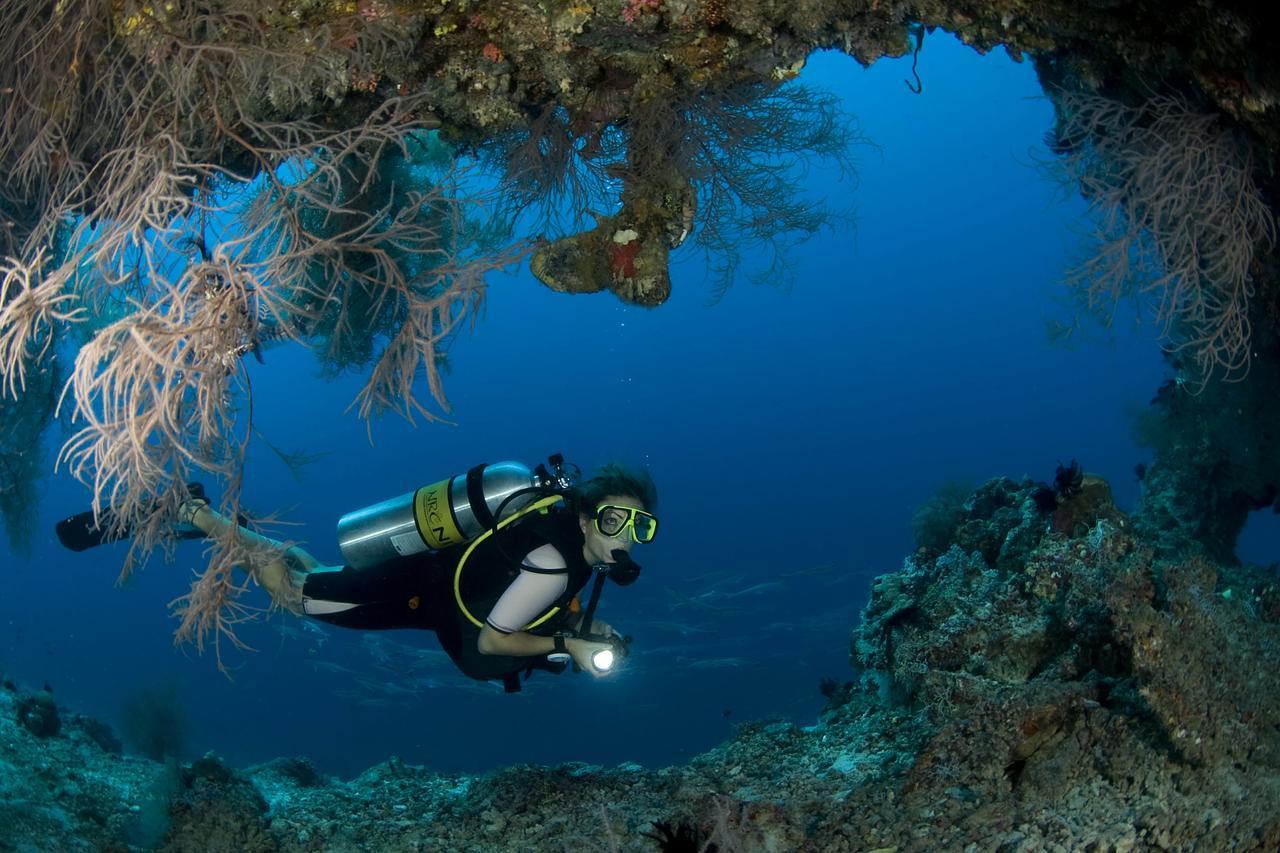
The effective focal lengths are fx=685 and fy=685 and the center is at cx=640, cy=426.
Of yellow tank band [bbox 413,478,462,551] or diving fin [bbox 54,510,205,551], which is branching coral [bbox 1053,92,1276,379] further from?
diving fin [bbox 54,510,205,551]

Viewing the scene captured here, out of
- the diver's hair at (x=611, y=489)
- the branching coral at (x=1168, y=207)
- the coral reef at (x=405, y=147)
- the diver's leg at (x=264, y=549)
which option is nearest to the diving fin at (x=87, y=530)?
the diver's leg at (x=264, y=549)

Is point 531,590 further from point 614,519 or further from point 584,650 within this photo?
point 614,519

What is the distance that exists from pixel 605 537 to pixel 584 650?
33.7 inches

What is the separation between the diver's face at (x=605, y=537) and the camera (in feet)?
Answer: 17.4

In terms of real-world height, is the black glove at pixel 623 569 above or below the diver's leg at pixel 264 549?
below

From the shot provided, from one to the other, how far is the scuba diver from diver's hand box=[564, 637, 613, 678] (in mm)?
11

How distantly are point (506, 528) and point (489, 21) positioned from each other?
357cm

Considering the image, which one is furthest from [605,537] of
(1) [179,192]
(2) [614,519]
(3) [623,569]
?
(1) [179,192]

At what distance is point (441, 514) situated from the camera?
604 cm

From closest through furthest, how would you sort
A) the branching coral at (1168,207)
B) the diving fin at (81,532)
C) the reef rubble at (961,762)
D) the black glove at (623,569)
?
1. the reef rubble at (961,762)
2. the branching coral at (1168,207)
3. the black glove at (623,569)
4. the diving fin at (81,532)

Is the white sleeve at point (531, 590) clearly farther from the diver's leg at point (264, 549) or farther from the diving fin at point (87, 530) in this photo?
the diving fin at point (87, 530)

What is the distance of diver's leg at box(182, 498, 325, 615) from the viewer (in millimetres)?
5363

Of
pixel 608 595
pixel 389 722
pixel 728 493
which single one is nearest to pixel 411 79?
pixel 608 595

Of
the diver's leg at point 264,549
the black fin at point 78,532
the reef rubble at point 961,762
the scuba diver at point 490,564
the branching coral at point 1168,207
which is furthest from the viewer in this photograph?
the black fin at point 78,532
